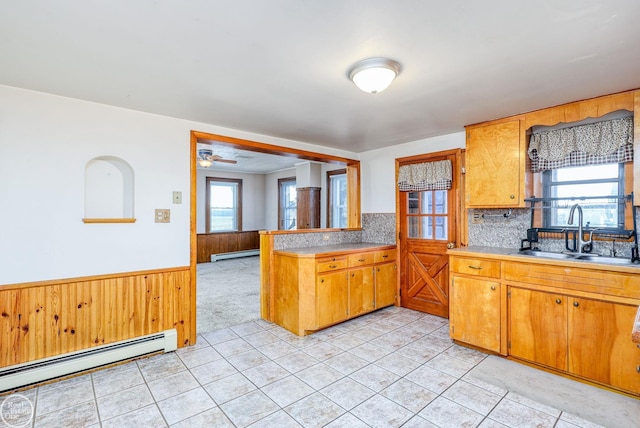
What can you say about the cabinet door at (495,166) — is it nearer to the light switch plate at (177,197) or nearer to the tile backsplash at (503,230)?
the tile backsplash at (503,230)

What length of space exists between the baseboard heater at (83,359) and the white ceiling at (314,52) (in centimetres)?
212

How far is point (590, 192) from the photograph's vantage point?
287 centimetres

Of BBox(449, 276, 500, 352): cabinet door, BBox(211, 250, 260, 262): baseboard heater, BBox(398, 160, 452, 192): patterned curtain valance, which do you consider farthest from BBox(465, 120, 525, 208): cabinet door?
BBox(211, 250, 260, 262): baseboard heater

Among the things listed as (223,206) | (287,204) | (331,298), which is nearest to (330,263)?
(331,298)

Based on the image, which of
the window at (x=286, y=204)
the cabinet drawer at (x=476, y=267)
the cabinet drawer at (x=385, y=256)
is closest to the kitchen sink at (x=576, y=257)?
the cabinet drawer at (x=476, y=267)

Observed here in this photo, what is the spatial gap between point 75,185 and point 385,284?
3.57 metres

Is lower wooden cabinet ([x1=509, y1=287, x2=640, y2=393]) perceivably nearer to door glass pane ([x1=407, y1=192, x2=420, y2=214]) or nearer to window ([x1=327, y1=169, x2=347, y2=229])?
door glass pane ([x1=407, y1=192, x2=420, y2=214])

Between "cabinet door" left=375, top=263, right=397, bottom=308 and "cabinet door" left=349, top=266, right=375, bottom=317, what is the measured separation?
0.43 feet

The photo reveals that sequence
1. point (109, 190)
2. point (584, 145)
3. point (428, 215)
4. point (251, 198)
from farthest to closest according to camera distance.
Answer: point (251, 198) < point (428, 215) < point (109, 190) < point (584, 145)

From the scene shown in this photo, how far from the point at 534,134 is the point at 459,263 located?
1.51 meters

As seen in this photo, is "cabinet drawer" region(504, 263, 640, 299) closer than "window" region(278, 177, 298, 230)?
Yes

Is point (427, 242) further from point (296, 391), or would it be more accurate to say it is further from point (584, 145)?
point (296, 391)

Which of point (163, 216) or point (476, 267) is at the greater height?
point (163, 216)

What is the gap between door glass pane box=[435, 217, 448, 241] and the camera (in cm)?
393
